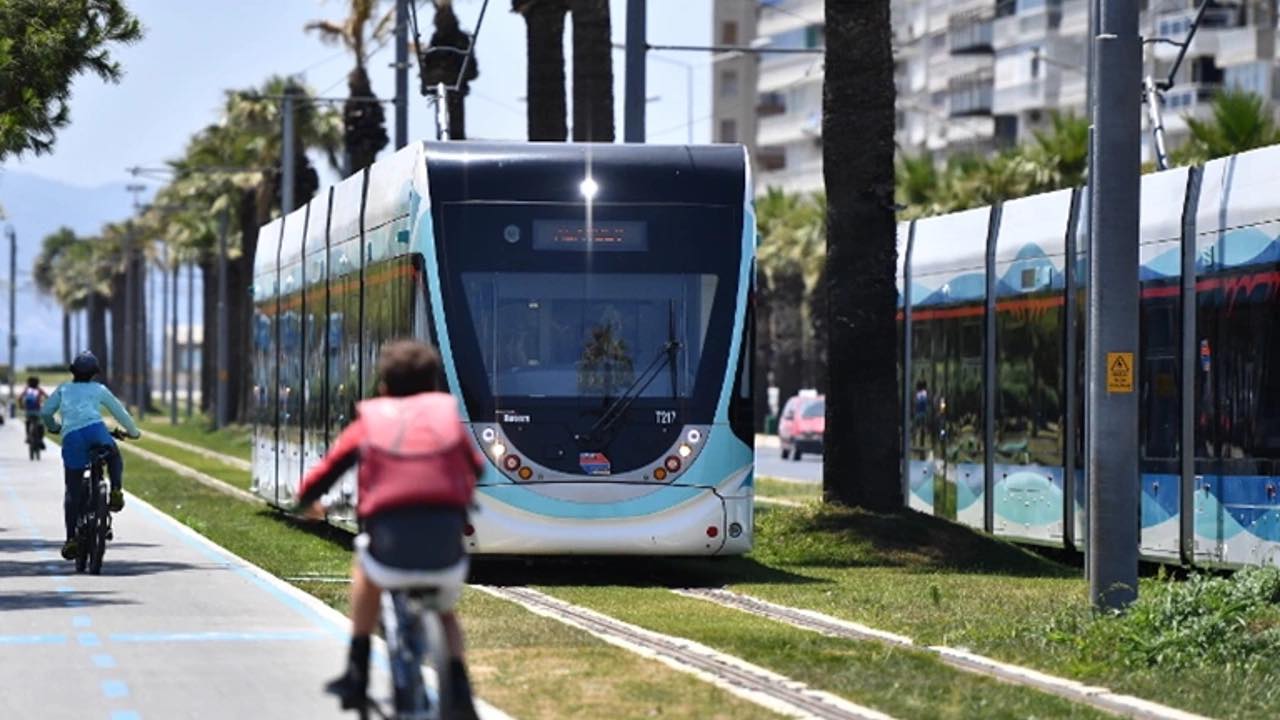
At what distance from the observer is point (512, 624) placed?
18.3 m

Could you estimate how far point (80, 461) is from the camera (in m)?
24.0

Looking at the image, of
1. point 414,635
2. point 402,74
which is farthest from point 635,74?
point 414,635

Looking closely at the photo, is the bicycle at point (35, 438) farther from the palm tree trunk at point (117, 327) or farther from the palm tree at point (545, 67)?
the palm tree trunk at point (117, 327)

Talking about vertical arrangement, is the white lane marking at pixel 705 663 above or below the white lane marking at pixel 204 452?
above

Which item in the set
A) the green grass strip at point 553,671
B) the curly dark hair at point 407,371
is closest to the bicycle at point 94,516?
the green grass strip at point 553,671

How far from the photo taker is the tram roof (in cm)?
2342

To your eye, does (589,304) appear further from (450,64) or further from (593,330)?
(450,64)

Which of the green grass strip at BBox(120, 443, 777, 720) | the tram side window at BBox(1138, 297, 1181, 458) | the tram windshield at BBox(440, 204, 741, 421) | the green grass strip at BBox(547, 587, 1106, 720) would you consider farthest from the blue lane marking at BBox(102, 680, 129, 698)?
the tram side window at BBox(1138, 297, 1181, 458)

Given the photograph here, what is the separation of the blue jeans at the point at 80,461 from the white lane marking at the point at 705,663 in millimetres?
4151

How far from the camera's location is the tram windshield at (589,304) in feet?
75.3

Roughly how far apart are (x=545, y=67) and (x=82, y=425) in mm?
15264

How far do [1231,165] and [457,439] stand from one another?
1300cm

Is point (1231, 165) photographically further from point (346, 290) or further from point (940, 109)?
point (940, 109)

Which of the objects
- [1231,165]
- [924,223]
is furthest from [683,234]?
[924,223]
